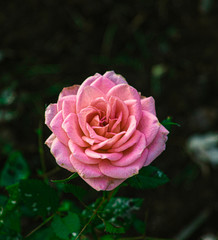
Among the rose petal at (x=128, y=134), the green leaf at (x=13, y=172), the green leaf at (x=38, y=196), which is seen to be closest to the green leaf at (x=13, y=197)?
the green leaf at (x=38, y=196)

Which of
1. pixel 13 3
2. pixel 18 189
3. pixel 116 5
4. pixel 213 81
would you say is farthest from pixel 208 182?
pixel 13 3

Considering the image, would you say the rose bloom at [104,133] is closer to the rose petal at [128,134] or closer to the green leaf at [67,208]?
the rose petal at [128,134]

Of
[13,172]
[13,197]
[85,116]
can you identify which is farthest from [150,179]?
[13,172]

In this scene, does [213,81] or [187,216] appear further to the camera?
[213,81]

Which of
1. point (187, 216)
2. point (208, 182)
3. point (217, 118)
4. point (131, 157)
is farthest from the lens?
point (217, 118)

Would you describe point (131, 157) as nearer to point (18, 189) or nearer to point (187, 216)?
point (18, 189)

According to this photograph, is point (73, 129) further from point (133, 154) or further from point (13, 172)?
point (13, 172)
